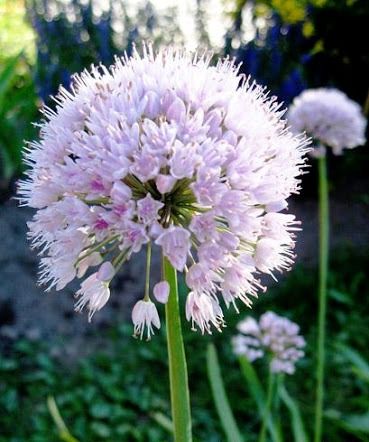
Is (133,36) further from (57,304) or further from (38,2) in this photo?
(57,304)

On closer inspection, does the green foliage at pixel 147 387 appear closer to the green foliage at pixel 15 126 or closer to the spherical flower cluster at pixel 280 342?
the spherical flower cluster at pixel 280 342

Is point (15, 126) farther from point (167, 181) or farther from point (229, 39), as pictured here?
point (167, 181)

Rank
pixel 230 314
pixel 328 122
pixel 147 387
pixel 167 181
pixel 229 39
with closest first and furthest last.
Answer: pixel 167 181 → pixel 328 122 → pixel 147 387 → pixel 230 314 → pixel 229 39

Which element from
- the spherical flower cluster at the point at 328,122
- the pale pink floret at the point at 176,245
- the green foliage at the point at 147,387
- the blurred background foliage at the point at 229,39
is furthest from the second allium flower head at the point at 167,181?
the blurred background foliage at the point at 229,39

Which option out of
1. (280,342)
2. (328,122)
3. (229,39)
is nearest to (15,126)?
(229,39)

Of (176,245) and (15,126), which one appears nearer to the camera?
(176,245)

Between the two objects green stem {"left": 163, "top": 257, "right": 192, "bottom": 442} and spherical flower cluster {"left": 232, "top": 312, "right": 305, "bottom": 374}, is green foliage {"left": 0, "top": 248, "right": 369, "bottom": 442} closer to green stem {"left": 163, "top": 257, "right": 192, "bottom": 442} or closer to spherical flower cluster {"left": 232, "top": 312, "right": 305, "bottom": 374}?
spherical flower cluster {"left": 232, "top": 312, "right": 305, "bottom": 374}

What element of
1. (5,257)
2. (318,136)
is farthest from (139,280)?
(318,136)
